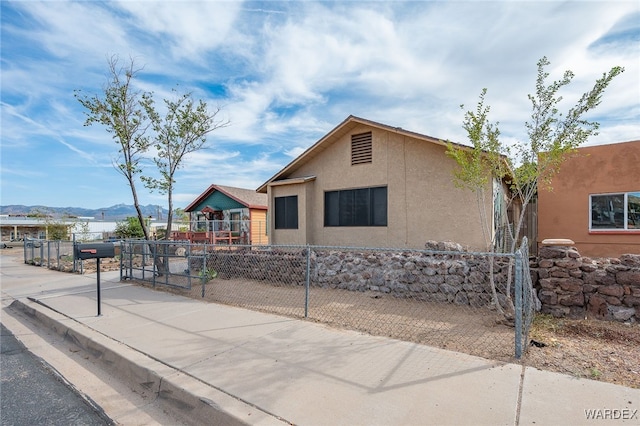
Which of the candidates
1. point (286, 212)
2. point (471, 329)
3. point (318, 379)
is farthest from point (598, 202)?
point (318, 379)

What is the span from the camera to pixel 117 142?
11570mm

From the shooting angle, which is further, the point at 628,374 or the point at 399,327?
the point at 399,327

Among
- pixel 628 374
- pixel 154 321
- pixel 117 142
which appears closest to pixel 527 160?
pixel 628 374

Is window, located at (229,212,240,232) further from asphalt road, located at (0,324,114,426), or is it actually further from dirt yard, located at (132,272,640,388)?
asphalt road, located at (0,324,114,426)

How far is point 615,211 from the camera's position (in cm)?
1063

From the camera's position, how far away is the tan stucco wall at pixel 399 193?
1035 cm

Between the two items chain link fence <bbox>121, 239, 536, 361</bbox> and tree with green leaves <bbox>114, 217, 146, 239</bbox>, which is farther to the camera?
tree with green leaves <bbox>114, 217, 146, 239</bbox>

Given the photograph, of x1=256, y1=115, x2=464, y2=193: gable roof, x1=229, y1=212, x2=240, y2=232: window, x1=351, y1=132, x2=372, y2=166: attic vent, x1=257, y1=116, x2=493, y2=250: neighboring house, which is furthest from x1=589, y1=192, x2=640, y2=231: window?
x1=229, y1=212, x2=240, y2=232: window

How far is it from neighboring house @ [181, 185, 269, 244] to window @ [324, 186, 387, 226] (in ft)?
29.8

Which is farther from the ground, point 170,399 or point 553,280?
point 553,280

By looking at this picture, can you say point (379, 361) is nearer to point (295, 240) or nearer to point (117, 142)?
point (295, 240)

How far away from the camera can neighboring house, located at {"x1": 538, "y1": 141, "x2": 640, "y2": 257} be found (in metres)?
10.3

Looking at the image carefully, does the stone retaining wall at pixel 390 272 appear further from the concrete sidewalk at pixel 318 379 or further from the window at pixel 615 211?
the window at pixel 615 211

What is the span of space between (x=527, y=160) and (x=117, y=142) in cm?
1172
